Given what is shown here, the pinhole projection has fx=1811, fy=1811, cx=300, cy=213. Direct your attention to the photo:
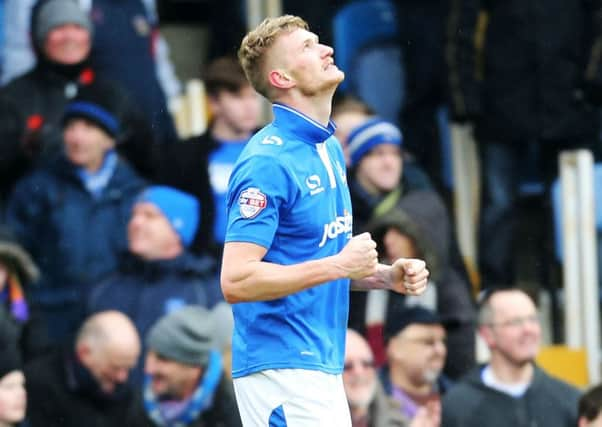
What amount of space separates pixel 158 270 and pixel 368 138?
4.17 feet

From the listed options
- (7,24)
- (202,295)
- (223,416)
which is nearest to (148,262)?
(202,295)

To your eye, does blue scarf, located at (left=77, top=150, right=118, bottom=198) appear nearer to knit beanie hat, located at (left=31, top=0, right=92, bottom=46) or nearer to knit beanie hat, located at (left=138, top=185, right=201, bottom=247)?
knit beanie hat, located at (left=138, top=185, right=201, bottom=247)

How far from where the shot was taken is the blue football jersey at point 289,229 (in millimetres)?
5396

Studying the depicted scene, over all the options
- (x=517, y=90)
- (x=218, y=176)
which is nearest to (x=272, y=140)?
(x=218, y=176)

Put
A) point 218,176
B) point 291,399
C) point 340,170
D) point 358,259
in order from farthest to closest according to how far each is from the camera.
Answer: point 218,176 → point 340,170 → point 291,399 → point 358,259

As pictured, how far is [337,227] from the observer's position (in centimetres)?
559

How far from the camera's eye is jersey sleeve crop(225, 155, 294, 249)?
536cm

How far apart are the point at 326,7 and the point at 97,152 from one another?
1.95 metres

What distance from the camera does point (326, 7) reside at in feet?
34.5

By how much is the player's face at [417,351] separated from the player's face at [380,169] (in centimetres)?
81

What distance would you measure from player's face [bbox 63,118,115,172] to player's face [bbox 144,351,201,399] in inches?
50.4

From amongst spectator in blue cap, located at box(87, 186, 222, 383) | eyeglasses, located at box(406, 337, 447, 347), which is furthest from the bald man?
eyeglasses, located at box(406, 337, 447, 347)

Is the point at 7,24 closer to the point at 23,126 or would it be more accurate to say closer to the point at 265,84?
the point at 23,126

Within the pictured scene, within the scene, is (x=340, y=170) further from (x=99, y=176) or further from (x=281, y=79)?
(x=99, y=176)
